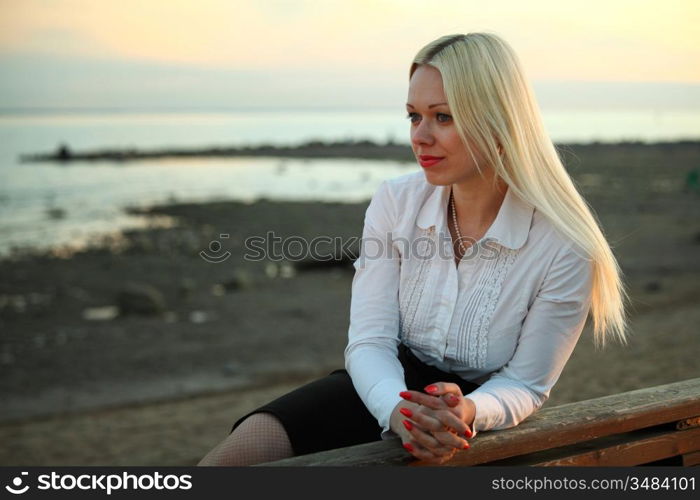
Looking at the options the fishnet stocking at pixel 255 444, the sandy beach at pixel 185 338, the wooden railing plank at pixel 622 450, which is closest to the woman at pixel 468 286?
the fishnet stocking at pixel 255 444

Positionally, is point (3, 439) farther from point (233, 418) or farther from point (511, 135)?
point (511, 135)

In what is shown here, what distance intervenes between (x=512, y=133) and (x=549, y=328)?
0.52 metres

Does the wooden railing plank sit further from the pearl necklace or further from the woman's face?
the woman's face

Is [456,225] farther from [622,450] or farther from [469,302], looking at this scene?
[622,450]

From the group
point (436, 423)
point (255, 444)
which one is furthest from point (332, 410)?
point (436, 423)

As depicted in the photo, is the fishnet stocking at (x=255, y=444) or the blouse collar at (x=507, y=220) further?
the blouse collar at (x=507, y=220)

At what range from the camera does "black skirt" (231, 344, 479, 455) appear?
194 cm

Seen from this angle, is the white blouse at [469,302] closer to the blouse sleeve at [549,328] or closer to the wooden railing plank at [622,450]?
the blouse sleeve at [549,328]

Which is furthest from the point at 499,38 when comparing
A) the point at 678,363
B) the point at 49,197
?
the point at 49,197

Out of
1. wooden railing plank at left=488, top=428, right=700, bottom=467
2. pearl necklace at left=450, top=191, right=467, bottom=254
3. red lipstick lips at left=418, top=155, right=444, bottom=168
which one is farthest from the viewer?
pearl necklace at left=450, top=191, right=467, bottom=254

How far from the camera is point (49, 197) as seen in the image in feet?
81.9

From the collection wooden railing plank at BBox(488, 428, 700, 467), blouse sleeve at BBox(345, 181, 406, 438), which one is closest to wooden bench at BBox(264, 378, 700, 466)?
wooden railing plank at BBox(488, 428, 700, 467)

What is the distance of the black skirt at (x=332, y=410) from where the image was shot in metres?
1.94

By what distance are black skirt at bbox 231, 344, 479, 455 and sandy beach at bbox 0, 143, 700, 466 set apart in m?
0.92
